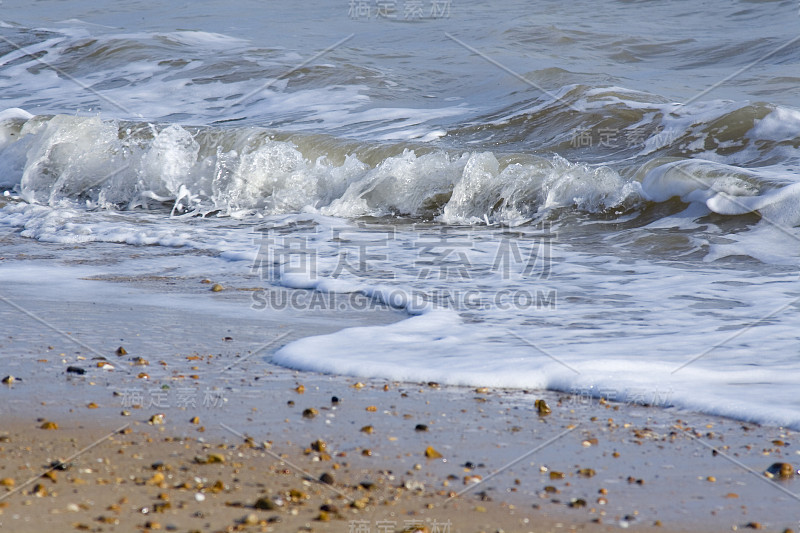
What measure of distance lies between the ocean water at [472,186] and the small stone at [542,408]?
21 centimetres

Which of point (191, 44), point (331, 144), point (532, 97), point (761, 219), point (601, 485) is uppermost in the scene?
point (191, 44)

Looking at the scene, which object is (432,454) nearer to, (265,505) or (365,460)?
(365,460)

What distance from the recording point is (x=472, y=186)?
21.3ft

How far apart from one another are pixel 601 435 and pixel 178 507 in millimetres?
1179

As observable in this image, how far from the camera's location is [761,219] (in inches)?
217

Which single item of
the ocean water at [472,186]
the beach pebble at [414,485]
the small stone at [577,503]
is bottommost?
the small stone at [577,503]

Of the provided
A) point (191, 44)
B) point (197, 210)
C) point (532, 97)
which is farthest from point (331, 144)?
point (191, 44)

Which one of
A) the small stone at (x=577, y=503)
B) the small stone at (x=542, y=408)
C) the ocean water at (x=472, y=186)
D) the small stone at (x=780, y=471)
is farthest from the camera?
the ocean water at (x=472, y=186)

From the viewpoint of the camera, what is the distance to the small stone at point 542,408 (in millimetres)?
2428

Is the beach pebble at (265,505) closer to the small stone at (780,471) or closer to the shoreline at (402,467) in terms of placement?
the shoreline at (402,467)

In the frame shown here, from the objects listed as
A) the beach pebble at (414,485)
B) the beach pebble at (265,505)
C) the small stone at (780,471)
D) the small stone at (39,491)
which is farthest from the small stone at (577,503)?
the small stone at (39,491)

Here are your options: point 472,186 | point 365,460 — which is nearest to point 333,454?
point 365,460

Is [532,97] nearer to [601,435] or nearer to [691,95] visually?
[691,95]

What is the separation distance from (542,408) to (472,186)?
420 centimetres
